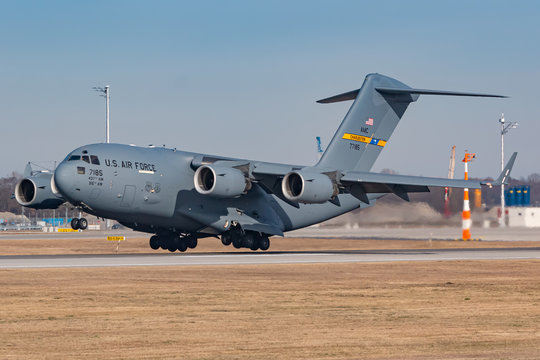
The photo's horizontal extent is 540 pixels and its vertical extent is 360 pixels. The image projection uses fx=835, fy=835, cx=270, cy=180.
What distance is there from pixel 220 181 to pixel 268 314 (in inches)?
722

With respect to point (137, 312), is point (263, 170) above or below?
above

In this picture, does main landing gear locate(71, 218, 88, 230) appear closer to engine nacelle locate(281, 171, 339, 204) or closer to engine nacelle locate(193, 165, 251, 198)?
engine nacelle locate(193, 165, 251, 198)

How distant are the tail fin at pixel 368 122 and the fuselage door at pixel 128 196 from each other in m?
9.40

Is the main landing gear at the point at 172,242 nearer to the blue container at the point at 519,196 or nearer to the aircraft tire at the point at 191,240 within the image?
the aircraft tire at the point at 191,240

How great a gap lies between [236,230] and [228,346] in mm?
24508

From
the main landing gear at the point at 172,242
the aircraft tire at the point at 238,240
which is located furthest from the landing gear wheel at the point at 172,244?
the aircraft tire at the point at 238,240

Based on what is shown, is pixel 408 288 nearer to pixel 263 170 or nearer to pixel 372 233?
pixel 263 170

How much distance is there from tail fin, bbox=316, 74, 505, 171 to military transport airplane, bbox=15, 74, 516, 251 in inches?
2.1

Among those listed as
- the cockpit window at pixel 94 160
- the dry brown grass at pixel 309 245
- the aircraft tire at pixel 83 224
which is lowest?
the dry brown grass at pixel 309 245

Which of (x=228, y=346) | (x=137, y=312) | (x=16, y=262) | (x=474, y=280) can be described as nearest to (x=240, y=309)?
(x=137, y=312)

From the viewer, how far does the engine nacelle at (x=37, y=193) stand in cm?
3428

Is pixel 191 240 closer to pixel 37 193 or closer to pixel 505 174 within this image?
pixel 37 193

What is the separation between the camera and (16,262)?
92.6ft

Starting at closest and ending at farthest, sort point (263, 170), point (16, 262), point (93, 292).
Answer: point (93, 292), point (16, 262), point (263, 170)
